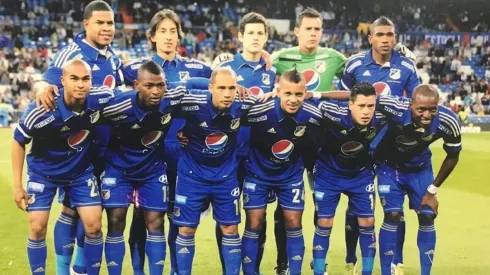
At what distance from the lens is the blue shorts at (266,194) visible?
17.8 ft

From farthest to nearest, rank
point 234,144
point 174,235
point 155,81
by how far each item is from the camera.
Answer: point 174,235 < point 234,144 < point 155,81

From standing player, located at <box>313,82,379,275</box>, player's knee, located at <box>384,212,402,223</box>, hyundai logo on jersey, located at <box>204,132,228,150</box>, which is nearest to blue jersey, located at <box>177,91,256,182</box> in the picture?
hyundai logo on jersey, located at <box>204,132,228,150</box>

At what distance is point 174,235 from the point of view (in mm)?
5895

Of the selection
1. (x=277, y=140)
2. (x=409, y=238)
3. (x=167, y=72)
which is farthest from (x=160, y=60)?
(x=409, y=238)

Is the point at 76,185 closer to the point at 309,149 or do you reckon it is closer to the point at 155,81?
the point at 155,81

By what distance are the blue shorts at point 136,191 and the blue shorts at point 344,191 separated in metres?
1.41

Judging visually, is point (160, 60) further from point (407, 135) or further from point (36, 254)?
point (407, 135)

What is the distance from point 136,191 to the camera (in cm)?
531

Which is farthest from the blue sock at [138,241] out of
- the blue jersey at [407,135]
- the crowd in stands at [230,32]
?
the crowd in stands at [230,32]

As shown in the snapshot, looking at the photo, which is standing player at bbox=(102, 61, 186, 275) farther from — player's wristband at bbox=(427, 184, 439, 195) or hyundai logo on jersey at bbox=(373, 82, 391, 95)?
player's wristband at bbox=(427, 184, 439, 195)

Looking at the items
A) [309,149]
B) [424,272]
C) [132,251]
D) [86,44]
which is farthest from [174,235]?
[424,272]

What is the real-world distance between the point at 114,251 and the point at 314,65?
264cm

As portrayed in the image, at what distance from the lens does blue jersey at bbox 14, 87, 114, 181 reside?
4.85 m

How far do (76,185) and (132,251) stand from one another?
38.8 inches
